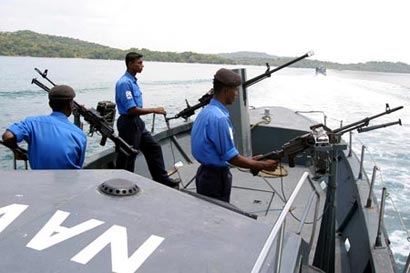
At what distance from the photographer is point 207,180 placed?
11.3ft

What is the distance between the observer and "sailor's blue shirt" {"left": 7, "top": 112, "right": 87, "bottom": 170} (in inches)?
107

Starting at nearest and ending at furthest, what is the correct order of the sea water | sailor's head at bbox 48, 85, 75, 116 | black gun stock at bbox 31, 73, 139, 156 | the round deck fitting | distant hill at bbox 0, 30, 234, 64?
the round deck fitting
sailor's head at bbox 48, 85, 75, 116
black gun stock at bbox 31, 73, 139, 156
the sea water
distant hill at bbox 0, 30, 234, 64

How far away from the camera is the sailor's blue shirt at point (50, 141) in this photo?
2.71m

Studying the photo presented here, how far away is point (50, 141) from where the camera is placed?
2.73m

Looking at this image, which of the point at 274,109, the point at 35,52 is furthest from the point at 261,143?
the point at 35,52

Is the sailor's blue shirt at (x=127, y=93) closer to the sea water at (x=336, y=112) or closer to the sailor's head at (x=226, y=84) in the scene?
the sea water at (x=336, y=112)

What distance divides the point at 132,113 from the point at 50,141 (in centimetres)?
257

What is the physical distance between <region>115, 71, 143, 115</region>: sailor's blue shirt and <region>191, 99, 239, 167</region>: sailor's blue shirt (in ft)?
7.01

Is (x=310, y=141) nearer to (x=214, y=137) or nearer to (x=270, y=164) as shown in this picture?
(x=270, y=164)

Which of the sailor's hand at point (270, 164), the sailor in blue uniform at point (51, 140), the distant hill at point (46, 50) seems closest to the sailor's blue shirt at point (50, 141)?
the sailor in blue uniform at point (51, 140)

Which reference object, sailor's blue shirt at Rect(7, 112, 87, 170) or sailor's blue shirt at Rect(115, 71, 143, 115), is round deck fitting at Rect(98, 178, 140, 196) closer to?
sailor's blue shirt at Rect(7, 112, 87, 170)

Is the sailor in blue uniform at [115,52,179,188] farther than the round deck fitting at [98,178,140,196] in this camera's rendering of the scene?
Yes

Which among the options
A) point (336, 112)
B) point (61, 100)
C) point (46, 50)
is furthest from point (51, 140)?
point (46, 50)

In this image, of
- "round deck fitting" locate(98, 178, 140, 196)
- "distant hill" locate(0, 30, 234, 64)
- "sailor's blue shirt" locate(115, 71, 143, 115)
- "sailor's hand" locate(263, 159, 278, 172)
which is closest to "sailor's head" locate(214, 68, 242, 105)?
"sailor's hand" locate(263, 159, 278, 172)
